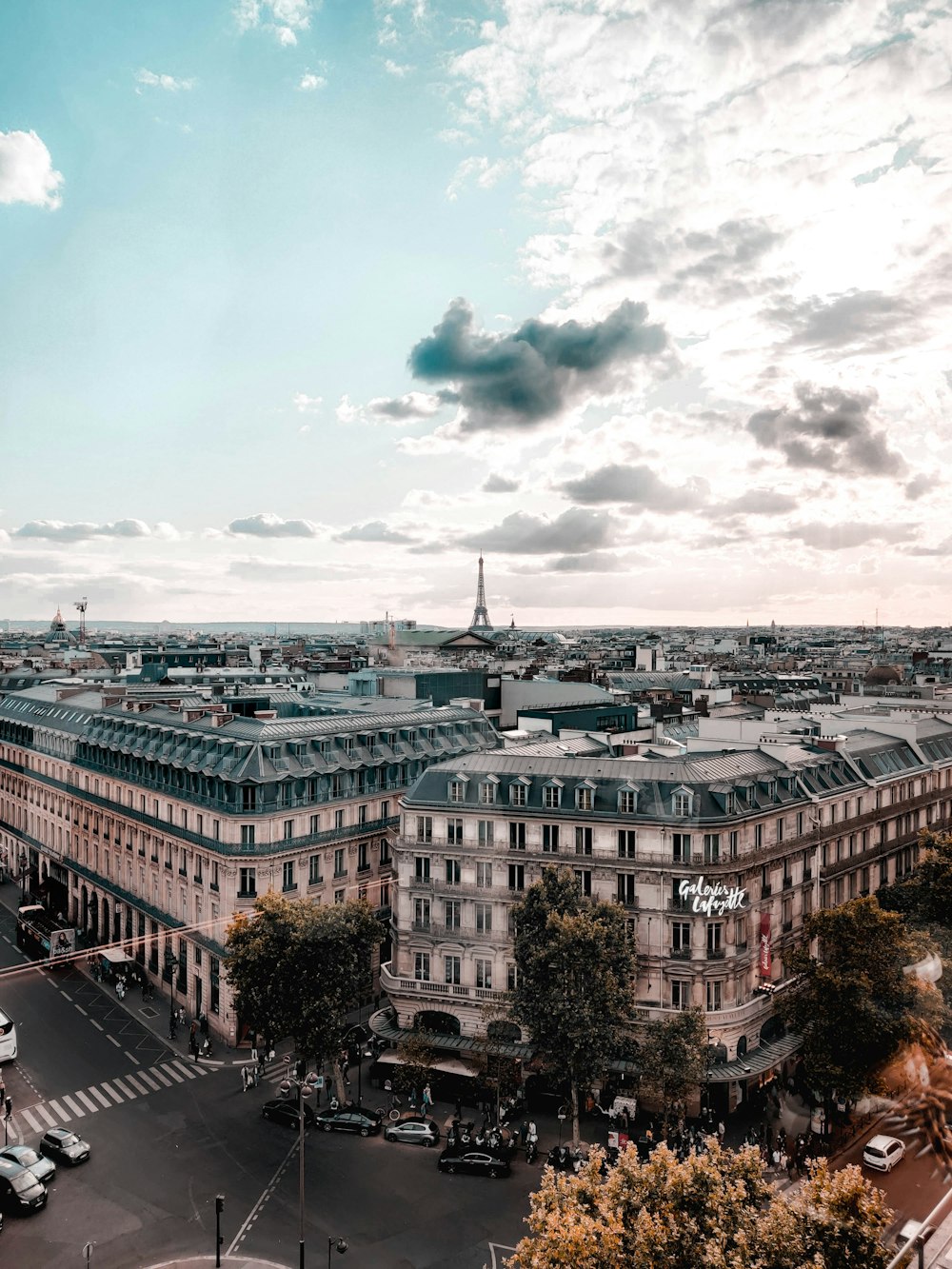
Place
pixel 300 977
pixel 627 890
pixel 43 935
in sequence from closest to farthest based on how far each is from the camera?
pixel 300 977, pixel 627 890, pixel 43 935

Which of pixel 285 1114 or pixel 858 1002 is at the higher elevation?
pixel 858 1002

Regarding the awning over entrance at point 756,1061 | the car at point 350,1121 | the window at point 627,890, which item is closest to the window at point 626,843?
the window at point 627,890

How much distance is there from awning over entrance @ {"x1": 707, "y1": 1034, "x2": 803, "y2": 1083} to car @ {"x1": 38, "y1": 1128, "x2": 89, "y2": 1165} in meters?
37.3

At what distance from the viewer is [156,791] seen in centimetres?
8481

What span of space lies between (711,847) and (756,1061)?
1395cm

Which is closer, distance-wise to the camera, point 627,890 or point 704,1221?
point 704,1221

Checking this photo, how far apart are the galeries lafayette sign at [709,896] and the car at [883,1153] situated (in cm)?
1475

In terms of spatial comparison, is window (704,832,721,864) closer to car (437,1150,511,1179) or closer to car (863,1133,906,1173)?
car (863,1133,906,1173)

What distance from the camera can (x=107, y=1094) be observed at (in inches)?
2459

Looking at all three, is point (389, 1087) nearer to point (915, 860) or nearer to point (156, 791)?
point (156, 791)

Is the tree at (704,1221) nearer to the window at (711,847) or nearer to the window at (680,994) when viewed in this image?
the window at (680,994)

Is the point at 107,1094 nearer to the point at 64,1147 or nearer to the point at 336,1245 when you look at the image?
the point at 64,1147

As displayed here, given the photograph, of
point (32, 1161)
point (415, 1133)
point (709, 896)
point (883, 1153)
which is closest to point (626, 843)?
point (709, 896)

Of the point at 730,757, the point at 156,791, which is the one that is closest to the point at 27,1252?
the point at 156,791
